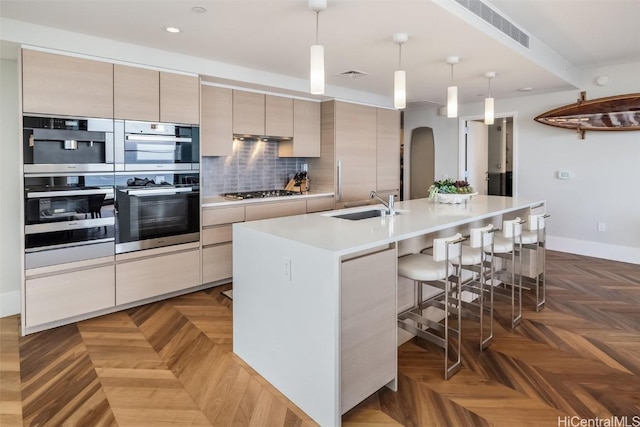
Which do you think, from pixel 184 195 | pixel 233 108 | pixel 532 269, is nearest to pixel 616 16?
pixel 532 269

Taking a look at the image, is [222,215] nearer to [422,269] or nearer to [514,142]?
[422,269]

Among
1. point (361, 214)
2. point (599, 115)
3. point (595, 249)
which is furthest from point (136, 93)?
point (595, 249)

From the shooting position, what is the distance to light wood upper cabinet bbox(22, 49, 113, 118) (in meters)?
2.89

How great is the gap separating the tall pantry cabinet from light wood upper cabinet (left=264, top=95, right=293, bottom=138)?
570mm

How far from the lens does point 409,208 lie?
345 cm

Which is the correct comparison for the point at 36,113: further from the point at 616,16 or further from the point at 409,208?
the point at 616,16

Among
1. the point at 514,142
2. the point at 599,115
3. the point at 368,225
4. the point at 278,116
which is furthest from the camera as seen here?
the point at 514,142

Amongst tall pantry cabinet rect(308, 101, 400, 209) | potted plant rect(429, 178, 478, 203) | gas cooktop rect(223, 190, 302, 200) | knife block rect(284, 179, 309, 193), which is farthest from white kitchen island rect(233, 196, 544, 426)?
knife block rect(284, 179, 309, 193)

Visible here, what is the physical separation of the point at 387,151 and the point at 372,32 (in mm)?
3140

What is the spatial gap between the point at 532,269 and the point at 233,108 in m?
3.64

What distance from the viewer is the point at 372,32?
3.06 m

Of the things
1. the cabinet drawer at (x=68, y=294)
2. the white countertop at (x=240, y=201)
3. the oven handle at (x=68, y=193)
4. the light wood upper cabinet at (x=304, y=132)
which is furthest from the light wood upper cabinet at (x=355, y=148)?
the cabinet drawer at (x=68, y=294)

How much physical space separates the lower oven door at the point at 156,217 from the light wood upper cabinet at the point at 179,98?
0.67 metres

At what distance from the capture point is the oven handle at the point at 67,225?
9.66 feet
